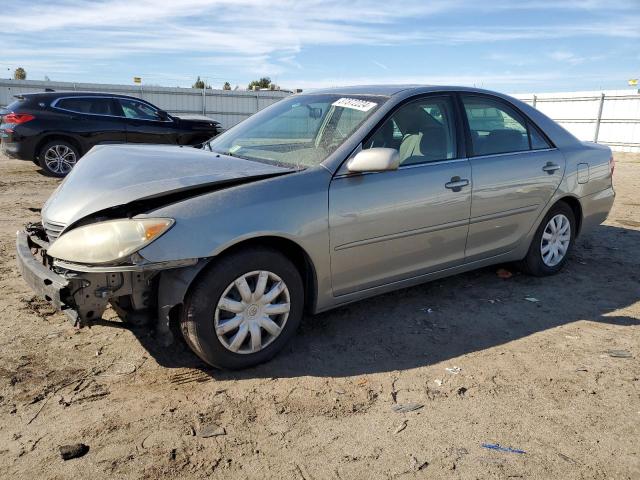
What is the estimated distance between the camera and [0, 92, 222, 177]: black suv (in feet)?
32.2

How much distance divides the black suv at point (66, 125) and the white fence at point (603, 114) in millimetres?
17263

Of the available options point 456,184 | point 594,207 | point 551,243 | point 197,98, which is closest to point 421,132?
point 456,184

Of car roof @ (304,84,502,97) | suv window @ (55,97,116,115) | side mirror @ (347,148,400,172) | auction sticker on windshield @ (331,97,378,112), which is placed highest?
car roof @ (304,84,502,97)

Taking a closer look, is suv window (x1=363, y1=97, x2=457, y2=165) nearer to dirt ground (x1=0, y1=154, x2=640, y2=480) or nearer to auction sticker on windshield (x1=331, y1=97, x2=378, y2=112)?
auction sticker on windshield (x1=331, y1=97, x2=378, y2=112)

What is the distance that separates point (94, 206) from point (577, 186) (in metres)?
4.20

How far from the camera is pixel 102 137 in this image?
10406mm

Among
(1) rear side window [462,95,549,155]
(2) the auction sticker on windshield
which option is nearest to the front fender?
(2) the auction sticker on windshield

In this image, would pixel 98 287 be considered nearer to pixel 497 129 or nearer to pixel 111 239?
pixel 111 239

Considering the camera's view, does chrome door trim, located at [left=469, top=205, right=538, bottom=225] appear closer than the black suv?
Yes

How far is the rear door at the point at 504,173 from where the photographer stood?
4.26 m

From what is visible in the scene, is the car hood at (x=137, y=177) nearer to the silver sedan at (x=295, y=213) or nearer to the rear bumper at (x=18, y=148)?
the silver sedan at (x=295, y=213)

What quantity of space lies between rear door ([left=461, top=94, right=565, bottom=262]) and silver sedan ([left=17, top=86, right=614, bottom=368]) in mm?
13

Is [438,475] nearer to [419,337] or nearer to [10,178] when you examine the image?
[419,337]

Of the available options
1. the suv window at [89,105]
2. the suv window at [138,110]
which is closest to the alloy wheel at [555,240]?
the suv window at [138,110]
